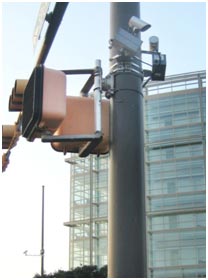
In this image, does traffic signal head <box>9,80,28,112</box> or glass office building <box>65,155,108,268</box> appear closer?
traffic signal head <box>9,80,28,112</box>

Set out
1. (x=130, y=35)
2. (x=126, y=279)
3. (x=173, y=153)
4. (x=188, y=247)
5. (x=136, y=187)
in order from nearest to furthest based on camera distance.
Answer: (x=126, y=279)
(x=136, y=187)
(x=130, y=35)
(x=188, y=247)
(x=173, y=153)

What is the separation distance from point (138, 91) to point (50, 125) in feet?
1.86

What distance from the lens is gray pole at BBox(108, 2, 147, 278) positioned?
3.00 meters

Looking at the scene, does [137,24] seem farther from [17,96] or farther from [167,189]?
[167,189]

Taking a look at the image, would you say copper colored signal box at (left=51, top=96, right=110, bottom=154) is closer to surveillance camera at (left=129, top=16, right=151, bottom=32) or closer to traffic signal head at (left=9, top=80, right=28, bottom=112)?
surveillance camera at (left=129, top=16, right=151, bottom=32)

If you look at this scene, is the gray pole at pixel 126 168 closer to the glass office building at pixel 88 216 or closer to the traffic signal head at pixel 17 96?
the traffic signal head at pixel 17 96

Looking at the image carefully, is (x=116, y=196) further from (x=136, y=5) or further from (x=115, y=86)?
(x=136, y=5)

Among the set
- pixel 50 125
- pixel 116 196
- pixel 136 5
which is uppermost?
pixel 136 5

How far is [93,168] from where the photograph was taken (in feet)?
169

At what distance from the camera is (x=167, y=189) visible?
4838 cm

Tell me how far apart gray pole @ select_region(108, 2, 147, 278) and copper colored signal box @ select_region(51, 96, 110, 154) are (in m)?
0.04

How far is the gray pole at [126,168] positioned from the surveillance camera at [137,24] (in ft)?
0.32

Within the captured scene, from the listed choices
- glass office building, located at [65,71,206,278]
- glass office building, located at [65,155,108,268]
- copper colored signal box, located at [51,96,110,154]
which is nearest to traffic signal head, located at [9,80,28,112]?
copper colored signal box, located at [51,96,110,154]

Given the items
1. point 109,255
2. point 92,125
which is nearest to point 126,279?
point 109,255
